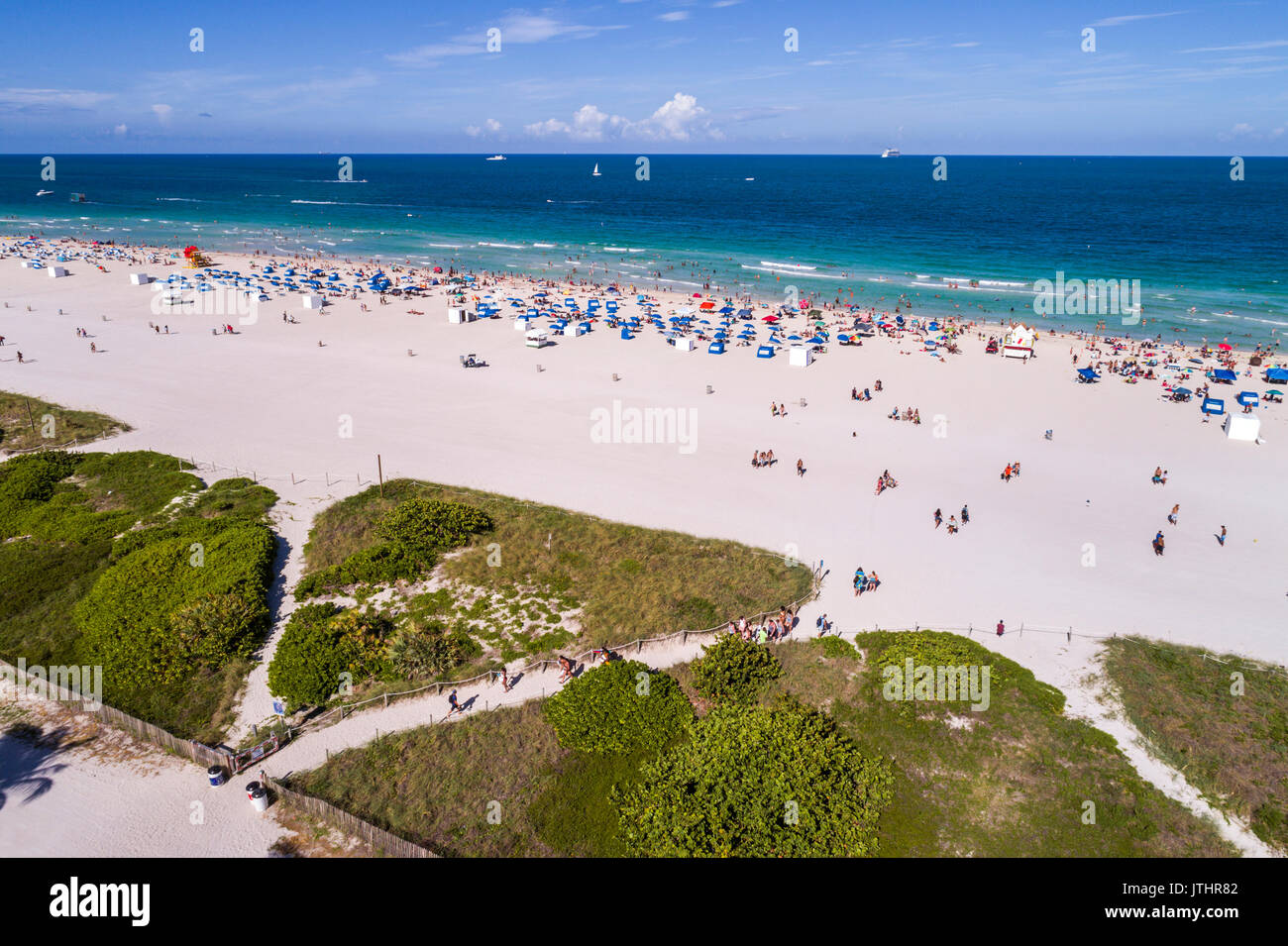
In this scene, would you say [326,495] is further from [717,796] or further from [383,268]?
[383,268]

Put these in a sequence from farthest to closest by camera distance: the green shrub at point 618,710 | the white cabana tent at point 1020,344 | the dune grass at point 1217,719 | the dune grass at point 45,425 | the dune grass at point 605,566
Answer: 1. the white cabana tent at point 1020,344
2. the dune grass at point 45,425
3. the dune grass at point 605,566
4. the green shrub at point 618,710
5. the dune grass at point 1217,719

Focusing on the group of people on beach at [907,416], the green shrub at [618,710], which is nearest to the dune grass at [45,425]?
the green shrub at [618,710]

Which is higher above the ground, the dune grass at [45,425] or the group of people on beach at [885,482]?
the dune grass at [45,425]

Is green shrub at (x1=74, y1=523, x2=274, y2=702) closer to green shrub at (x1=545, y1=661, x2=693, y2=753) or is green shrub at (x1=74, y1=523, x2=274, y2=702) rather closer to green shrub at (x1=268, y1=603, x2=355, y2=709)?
green shrub at (x1=268, y1=603, x2=355, y2=709)

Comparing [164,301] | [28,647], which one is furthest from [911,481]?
[164,301]

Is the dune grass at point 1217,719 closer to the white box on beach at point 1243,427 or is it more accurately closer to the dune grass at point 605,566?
the dune grass at point 605,566
